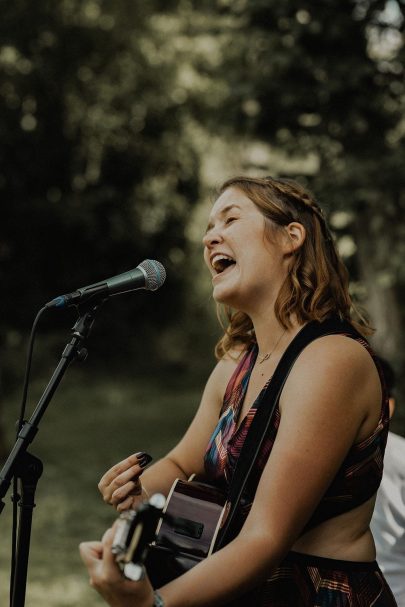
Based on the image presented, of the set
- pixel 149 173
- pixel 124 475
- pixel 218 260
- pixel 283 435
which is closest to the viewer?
pixel 283 435

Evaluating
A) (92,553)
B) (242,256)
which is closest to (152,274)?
(242,256)

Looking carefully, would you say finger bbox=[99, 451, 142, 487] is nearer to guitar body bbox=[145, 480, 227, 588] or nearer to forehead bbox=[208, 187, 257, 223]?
guitar body bbox=[145, 480, 227, 588]

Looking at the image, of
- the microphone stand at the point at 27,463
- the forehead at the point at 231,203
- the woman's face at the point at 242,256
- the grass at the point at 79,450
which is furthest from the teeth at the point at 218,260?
the grass at the point at 79,450

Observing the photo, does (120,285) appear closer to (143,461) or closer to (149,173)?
(143,461)

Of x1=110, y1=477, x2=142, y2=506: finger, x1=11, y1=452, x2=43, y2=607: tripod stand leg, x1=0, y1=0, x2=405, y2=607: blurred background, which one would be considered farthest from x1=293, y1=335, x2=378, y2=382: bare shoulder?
x1=0, y1=0, x2=405, y2=607: blurred background

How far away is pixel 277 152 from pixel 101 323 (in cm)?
1027

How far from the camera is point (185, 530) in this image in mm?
2227

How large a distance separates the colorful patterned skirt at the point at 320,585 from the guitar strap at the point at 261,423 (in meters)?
0.18

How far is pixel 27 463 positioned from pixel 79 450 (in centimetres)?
1031

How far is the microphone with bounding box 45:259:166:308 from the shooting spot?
97.4 inches

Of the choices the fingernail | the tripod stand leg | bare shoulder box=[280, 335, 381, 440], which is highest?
bare shoulder box=[280, 335, 381, 440]

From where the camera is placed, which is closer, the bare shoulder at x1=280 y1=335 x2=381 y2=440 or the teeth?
the bare shoulder at x1=280 y1=335 x2=381 y2=440

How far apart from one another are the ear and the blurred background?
2354 mm

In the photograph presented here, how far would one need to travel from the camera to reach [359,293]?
27.0 feet
